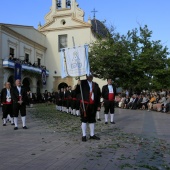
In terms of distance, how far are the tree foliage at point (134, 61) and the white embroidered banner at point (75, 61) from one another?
64.2 feet

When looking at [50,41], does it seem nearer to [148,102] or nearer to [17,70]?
[17,70]

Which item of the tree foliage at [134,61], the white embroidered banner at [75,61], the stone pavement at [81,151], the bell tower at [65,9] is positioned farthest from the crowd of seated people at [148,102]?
the bell tower at [65,9]

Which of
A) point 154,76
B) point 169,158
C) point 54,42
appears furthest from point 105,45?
point 169,158

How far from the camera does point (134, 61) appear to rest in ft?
93.5

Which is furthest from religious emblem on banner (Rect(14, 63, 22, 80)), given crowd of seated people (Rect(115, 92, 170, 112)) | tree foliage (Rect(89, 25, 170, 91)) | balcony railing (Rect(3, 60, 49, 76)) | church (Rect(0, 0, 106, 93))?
crowd of seated people (Rect(115, 92, 170, 112))

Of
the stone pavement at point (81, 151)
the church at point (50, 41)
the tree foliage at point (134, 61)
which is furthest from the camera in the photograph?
the church at point (50, 41)

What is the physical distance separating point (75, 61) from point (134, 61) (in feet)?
66.1

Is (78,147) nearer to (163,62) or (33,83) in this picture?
(163,62)

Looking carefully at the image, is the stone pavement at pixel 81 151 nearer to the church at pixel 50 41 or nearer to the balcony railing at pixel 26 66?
the balcony railing at pixel 26 66

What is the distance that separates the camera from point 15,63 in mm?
31625

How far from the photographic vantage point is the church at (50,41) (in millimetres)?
35906

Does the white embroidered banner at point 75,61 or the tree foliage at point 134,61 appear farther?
the tree foliage at point 134,61

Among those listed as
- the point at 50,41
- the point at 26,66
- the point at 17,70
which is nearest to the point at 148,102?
the point at 17,70

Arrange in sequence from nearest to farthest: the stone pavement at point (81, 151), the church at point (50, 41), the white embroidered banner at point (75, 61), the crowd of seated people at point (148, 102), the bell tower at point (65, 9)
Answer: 1. the stone pavement at point (81, 151)
2. the white embroidered banner at point (75, 61)
3. the crowd of seated people at point (148, 102)
4. the church at point (50, 41)
5. the bell tower at point (65, 9)
